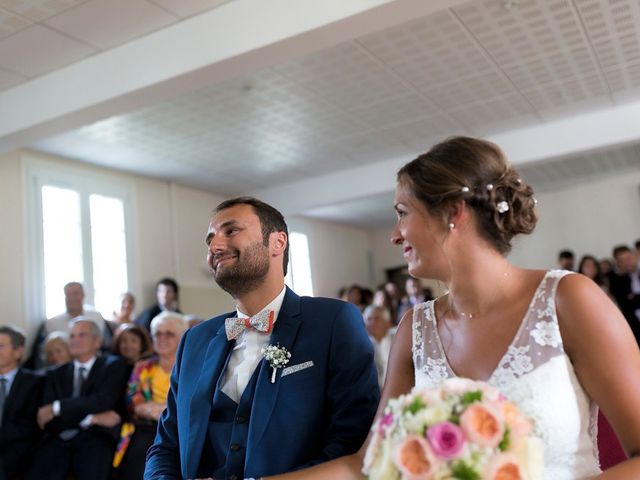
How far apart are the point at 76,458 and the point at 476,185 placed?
3.75m

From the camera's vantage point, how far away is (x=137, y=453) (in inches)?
173

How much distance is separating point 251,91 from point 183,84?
1.28 m

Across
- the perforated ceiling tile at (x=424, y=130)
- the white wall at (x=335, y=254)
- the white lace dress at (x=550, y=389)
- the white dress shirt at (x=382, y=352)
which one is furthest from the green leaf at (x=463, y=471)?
the white wall at (x=335, y=254)

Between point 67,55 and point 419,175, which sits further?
point 67,55

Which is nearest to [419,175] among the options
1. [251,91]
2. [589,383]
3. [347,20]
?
[589,383]

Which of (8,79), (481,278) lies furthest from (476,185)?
(8,79)

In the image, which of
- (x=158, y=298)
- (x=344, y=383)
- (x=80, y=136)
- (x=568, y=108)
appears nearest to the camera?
(x=344, y=383)

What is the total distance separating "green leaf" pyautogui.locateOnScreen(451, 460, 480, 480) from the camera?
103cm

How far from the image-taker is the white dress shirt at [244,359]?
7.06 feet

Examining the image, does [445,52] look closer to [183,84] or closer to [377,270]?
[183,84]

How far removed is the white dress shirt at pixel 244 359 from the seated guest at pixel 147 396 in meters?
2.39

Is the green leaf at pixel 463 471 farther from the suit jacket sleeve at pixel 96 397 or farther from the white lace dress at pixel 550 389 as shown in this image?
the suit jacket sleeve at pixel 96 397

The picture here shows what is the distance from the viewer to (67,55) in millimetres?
5184

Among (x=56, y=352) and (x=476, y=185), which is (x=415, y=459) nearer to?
(x=476, y=185)
